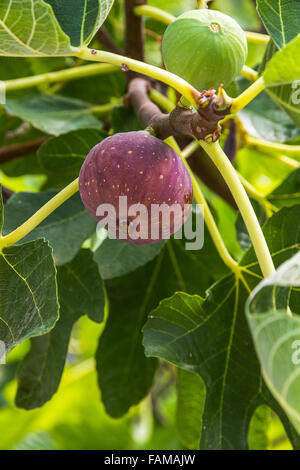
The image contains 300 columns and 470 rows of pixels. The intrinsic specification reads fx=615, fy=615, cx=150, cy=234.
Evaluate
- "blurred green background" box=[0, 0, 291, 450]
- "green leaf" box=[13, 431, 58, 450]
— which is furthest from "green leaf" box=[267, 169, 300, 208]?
"green leaf" box=[13, 431, 58, 450]

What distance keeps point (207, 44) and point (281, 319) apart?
285mm

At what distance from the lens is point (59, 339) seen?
990 mm

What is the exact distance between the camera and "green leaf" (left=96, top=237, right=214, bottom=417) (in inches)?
44.5

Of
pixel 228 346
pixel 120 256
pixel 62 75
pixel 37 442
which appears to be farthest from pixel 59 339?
pixel 37 442

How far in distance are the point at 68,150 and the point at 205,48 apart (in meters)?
0.46

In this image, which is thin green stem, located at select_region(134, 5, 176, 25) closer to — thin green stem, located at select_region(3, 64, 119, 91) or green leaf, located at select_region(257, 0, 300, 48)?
thin green stem, located at select_region(3, 64, 119, 91)

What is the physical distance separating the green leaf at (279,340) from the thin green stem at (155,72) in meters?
0.19

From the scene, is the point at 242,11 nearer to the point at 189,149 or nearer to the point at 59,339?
the point at 189,149

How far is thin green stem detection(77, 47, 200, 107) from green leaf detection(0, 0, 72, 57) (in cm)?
3

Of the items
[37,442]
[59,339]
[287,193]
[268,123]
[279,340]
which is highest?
[268,123]

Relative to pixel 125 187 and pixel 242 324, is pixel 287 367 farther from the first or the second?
pixel 242 324

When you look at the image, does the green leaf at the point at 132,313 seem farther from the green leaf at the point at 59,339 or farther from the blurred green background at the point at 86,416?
the blurred green background at the point at 86,416

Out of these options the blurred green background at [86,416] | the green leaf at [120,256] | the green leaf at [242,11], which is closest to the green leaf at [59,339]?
the green leaf at [120,256]
